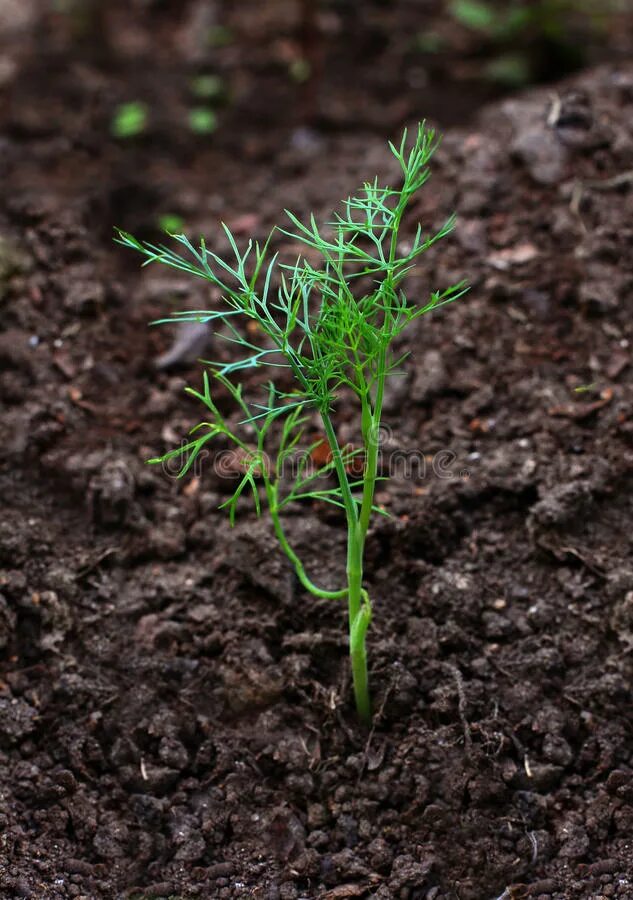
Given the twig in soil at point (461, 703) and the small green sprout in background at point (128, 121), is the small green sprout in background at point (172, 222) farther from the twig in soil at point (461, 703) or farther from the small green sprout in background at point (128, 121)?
the twig in soil at point (461, 703)

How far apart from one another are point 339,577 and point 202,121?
2119mm

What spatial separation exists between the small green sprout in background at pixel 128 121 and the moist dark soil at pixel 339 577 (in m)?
0.34

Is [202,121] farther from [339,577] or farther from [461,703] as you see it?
→ [461,703]

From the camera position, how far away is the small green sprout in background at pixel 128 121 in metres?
3.67

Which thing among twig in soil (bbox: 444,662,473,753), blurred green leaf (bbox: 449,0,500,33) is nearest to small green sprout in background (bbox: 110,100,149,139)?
blurred green leaf (bbox: 449,0,500,33)

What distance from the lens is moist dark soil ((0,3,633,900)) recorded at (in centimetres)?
207

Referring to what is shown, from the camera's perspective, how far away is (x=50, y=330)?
2936 mm

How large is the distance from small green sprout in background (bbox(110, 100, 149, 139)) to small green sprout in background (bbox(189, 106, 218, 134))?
0.57 feet

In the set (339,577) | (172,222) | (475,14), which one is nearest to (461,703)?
(339,577)

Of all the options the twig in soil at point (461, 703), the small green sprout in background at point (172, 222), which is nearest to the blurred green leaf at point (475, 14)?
the small green sprout in background at point (172, 222)

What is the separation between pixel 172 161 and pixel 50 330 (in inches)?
42.6

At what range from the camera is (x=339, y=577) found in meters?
2.46

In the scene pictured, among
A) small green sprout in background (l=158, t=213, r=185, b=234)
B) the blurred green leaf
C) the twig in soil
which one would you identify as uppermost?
the blurred green leaf

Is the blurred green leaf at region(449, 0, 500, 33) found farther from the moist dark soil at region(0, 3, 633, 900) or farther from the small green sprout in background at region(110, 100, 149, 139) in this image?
the small green sprout in background at region(110, 100, 149, 139)
